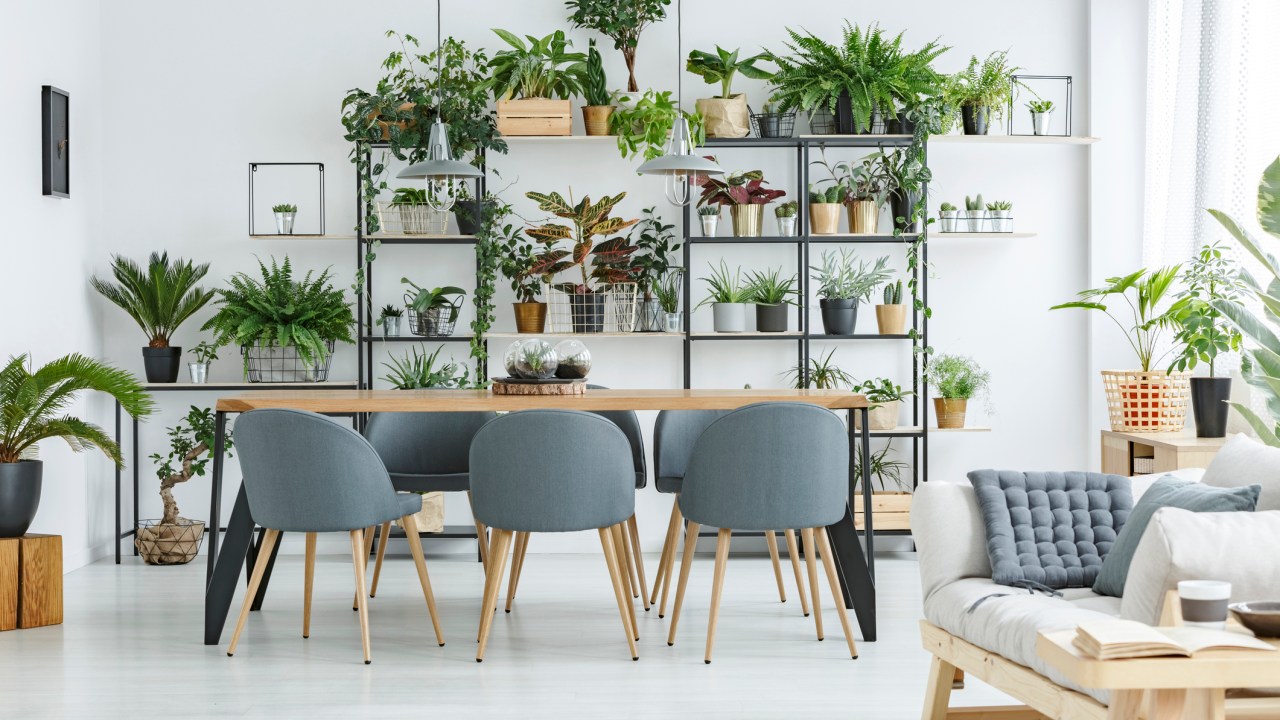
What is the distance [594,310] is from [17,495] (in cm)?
257

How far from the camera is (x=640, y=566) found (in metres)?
4.38

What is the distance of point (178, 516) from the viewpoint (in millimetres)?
5496

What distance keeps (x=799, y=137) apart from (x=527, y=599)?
8.33 ft

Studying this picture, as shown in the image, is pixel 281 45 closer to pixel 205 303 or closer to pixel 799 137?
pixel 205 303

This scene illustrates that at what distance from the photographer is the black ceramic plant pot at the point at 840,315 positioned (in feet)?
17.9

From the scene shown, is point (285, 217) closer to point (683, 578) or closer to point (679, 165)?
point (679, 165)

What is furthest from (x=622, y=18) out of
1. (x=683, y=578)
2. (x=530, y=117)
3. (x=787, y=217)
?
(x=683, y=578)

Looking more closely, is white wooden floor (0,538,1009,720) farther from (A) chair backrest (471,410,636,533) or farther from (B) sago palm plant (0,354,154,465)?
(B) sago palm plant (0,354,154,465)

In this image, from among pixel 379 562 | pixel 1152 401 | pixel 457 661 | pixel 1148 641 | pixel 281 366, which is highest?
pixel 281 366

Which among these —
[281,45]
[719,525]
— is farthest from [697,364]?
[281,45]

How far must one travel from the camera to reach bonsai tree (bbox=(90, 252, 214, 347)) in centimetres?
538

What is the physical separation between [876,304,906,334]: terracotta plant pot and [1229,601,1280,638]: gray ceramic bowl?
139 inches

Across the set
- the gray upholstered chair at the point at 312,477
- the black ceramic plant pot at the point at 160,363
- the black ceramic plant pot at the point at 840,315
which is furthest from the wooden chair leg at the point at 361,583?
the black ceramic plant pot at the point at 840,315

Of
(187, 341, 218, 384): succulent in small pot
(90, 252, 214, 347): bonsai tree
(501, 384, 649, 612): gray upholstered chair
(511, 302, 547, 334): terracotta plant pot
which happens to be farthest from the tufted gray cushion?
(90, 252, 214, 347): bonsai tree
